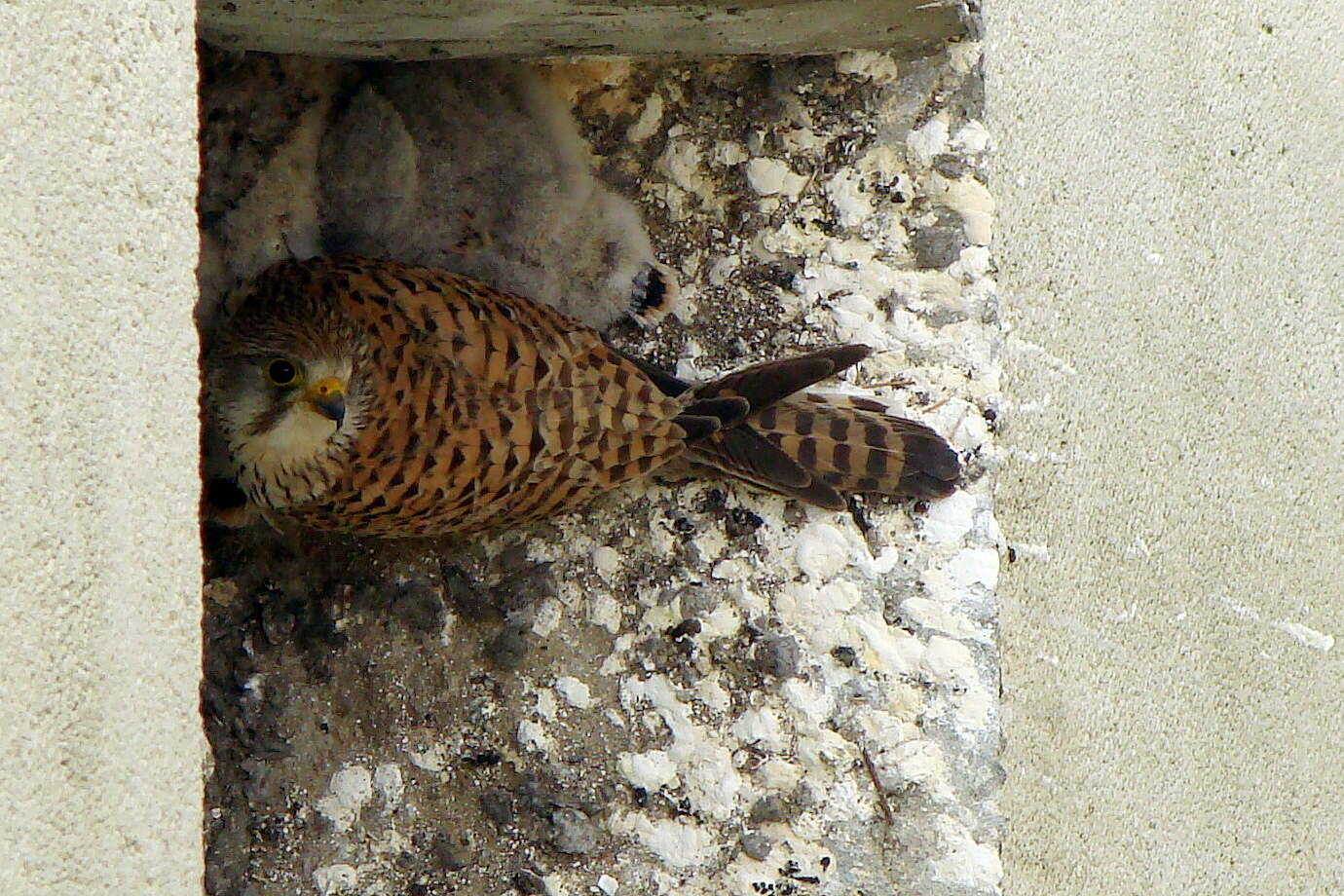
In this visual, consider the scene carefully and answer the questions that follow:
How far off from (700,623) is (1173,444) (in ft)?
2.46

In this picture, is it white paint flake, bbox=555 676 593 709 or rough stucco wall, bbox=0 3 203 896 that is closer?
rough stucco wall, bbox=0 3 203 896

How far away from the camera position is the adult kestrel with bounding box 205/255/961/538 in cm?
179

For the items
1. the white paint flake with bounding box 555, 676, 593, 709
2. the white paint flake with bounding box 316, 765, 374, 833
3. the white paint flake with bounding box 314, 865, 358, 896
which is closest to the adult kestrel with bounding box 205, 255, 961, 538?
the white paint flake with bounding box 555, 676, 593, 709

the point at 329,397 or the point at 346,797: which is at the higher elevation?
the point at 329,397

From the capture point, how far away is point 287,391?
1859 millimetres

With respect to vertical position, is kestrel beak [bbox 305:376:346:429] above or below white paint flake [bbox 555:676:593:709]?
above

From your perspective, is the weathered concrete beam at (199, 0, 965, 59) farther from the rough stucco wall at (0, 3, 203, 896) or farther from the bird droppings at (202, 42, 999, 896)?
the rough stucco wall at (0, 3, 203, 896)

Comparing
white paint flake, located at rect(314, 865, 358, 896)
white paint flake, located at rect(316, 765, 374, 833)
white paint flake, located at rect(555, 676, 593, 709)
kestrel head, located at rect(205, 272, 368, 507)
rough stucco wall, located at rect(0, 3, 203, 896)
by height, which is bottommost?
white paint flake, located at rect(314, 865, 358, 896)

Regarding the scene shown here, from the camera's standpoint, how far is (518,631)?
1880 millimetres

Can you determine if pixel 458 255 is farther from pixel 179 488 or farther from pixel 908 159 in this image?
pixel 179 488

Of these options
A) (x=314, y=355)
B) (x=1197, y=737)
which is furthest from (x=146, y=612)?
(x=1197, y=737)

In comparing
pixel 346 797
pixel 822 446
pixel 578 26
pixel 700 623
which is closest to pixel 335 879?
pixel 346 797

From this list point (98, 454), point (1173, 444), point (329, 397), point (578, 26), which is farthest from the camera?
point (1173, 444)

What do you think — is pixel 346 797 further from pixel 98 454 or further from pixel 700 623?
pixel 98 454
